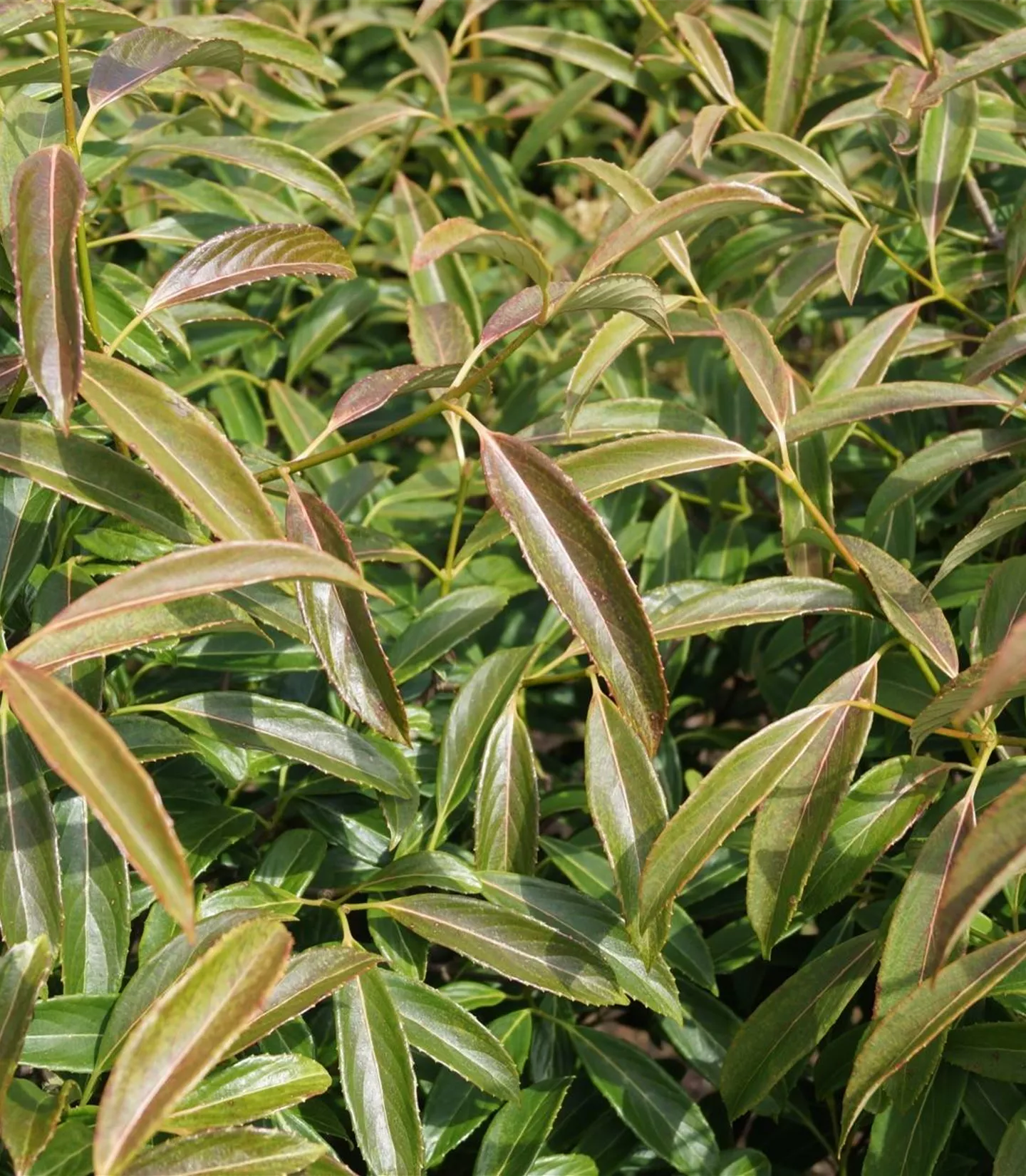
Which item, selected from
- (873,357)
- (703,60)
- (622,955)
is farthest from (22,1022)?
(703,60)

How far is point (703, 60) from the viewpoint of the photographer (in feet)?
4.08

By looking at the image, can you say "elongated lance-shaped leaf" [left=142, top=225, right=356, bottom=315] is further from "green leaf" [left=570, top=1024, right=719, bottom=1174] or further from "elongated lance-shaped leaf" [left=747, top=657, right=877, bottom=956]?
"green leaf" [left=570, top=1024, right=719, bottom=1174]

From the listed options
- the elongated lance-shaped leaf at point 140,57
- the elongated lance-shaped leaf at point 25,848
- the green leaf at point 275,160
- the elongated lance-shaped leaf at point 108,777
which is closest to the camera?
the elongated lance-shaped leaf at point 108,777

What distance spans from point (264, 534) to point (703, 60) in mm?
771

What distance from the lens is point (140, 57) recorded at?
0.88 meters

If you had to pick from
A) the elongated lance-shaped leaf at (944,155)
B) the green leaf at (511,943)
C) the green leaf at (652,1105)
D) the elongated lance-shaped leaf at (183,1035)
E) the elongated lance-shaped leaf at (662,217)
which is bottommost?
the green leaf at (652,1105)

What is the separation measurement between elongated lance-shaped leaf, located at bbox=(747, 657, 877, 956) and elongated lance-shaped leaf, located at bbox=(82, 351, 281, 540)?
37cm

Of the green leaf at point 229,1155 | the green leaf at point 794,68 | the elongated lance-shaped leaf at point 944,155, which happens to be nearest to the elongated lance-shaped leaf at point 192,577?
the green leaf at point 229,1155

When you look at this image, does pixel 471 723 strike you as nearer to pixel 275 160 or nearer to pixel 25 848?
pixel 25 848

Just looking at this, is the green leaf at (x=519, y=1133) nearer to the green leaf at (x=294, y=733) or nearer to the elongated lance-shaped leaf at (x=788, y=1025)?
the elongated lance-shaped leaf at (x=788, y=1025)

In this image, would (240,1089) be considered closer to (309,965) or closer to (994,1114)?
(309,965)

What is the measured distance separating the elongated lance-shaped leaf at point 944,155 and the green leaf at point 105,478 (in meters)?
0.75

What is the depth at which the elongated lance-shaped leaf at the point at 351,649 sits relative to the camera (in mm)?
776

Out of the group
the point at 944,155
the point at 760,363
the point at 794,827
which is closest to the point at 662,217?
the point at 760,363
